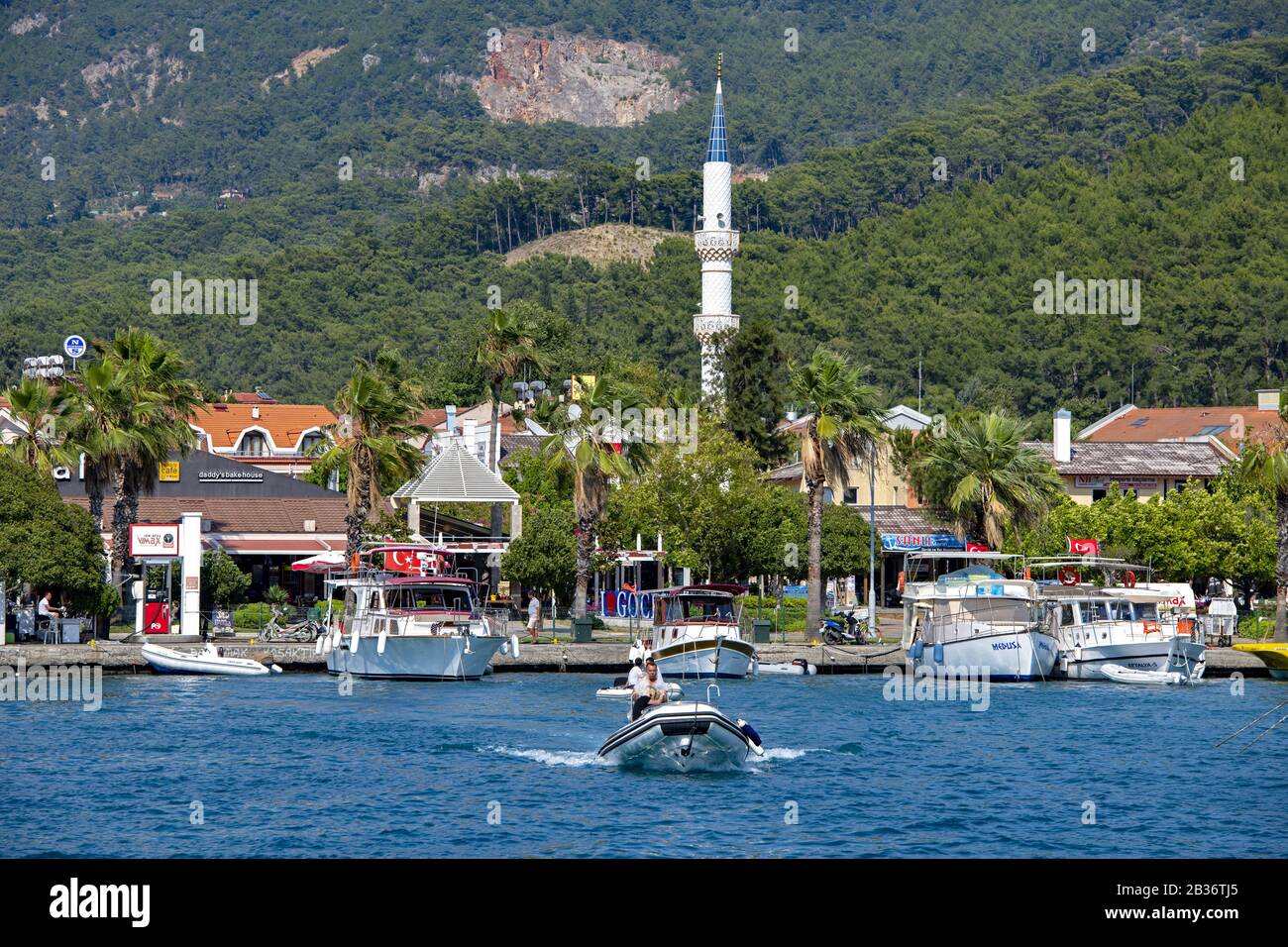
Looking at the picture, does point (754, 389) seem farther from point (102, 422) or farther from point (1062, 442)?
point (102, 422)

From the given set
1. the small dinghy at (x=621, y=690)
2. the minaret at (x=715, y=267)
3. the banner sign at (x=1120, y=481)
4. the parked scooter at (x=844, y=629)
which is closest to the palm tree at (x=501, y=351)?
the parked scooter at (x=844, y=629)

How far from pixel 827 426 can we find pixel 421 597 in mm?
17028

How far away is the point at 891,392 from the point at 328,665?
112 metres

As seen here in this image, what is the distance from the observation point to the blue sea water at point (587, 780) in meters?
26.8

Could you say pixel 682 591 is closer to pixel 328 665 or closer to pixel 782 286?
pixel 328 665

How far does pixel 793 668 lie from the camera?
53.7m

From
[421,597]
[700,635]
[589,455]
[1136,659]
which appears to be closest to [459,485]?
[589,455]

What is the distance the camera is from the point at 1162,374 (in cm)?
14438

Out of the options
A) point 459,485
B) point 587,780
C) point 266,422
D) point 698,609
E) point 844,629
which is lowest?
Result: point 587,780

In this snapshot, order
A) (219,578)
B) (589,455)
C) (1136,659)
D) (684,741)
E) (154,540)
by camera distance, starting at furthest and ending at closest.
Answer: (589,455) < (219,578) < (154,540) < (1136,659) < (684,741)

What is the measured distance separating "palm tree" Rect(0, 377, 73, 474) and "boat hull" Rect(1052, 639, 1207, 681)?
108 feet

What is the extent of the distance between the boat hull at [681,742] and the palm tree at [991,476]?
109 ft

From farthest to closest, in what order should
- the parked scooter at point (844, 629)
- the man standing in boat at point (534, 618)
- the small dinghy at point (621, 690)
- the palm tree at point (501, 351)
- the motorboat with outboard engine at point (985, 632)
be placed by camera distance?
the palm tree at point (501, 351) < the parked scooter at point (844, 629) < the man standing in boat at point (534, 618) < the motorboat with outboard engine at point (985, 632) < the small dinghy at point (621, 690)

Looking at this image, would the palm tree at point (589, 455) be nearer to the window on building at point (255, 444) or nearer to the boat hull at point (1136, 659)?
the boat hull at point (1136, 659)
